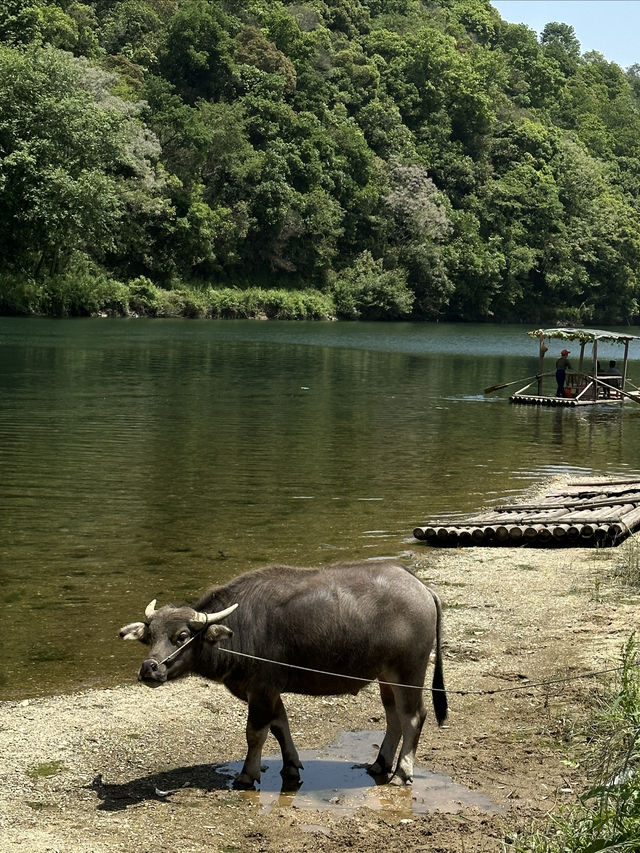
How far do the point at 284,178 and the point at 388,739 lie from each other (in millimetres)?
93798

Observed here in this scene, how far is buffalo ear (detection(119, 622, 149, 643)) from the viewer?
27.8 ft

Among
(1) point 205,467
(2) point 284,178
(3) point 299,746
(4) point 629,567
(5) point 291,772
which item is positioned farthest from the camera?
(2) point 284,178

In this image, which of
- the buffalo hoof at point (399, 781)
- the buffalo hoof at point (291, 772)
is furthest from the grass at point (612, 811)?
the buffalo hoof at point (291, 772)

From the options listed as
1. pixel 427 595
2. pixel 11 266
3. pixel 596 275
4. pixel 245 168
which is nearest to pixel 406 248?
pixel 245 168

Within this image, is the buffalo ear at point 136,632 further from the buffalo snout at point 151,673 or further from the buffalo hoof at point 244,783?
the buffalo hoof at point 244,783

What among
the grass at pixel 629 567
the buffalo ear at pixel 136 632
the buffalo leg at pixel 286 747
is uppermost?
the buffalo ear at pixel 136 632

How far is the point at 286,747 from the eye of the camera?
28.9 ft

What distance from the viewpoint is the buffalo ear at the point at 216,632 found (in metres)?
8.44

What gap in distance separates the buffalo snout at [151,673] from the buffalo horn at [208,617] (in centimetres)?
42

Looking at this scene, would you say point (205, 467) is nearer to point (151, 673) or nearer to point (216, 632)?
point (216, 632)

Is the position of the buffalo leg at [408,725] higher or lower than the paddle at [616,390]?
lower

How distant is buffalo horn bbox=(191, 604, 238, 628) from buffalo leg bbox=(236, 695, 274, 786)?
71 centimetres

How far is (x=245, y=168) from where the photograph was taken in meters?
96.3

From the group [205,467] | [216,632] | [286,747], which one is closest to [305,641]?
[216,632]
